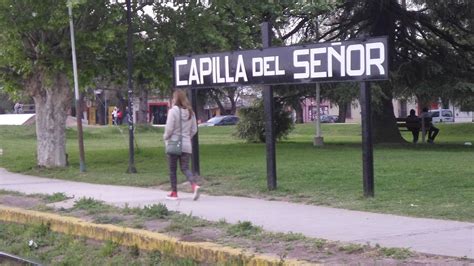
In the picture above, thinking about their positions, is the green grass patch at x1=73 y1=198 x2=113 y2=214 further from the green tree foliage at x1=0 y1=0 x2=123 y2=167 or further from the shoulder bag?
the green tree foliage at x1=0 y1=0 x2=123 y2=167

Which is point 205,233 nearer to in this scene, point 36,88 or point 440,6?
point 36,88

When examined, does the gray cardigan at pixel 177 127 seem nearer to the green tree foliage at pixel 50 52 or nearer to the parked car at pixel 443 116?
the green tree foliage at pixel 50 52

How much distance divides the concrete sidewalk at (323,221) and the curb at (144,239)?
1.18 m

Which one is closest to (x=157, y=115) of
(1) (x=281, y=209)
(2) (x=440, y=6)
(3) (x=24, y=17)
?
(2) (x=440, y=6)

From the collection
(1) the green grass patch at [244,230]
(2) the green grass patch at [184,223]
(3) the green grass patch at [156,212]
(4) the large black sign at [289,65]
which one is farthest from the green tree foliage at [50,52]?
(1) the green grass patch at [244,230]

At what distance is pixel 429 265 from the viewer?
22.5ft

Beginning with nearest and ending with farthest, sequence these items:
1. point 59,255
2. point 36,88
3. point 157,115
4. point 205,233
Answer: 1. point 205,233
2. point 59,255
3. point 36,88
4. point 157,115

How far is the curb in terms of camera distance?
7793mm

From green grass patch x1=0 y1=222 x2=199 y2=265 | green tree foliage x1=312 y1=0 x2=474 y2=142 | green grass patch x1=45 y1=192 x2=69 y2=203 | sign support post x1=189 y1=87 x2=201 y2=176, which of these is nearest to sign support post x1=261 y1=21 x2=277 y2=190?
sign support post x1=189 y1=87 x2=201 y2=176

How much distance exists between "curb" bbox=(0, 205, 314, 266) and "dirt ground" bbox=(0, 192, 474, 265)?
0.18 m

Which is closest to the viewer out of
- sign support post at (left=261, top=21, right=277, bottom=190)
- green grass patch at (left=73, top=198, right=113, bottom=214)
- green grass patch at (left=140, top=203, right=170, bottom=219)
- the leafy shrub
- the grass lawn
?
green grass patch at (left=140, top=203, right=170, bottom=219)

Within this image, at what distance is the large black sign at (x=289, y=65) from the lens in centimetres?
1138

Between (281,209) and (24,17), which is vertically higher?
(24,17)

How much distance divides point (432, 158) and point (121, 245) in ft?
34.1
